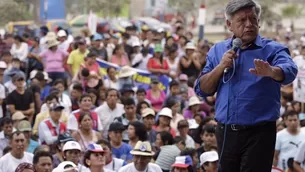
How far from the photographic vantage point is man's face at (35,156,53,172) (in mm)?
9375

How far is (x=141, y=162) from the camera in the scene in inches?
370

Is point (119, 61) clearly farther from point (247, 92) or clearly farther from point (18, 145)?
point (247, 92)

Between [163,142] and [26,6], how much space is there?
37.2 ft

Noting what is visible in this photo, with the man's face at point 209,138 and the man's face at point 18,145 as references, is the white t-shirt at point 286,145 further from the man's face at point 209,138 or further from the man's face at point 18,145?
the man's face at point 18,145

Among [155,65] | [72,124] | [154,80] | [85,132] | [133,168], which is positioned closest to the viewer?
[133,168]

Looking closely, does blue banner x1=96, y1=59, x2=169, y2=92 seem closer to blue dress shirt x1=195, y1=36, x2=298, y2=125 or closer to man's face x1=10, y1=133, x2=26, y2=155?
man's face x1=10, y1=133, x2=26, y2=155

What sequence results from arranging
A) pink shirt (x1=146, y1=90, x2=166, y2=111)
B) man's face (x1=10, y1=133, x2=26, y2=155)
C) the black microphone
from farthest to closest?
pink shirt (x1=146, y1=90, x2=166, y2=111) < man's face (x1=10, y1=133, x2=26, y2=155) < the black microphone

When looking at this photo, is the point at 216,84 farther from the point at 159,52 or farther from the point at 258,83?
the point at 159,52

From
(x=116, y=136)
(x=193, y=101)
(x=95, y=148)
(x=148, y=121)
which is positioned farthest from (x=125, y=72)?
(x=95, y=148)

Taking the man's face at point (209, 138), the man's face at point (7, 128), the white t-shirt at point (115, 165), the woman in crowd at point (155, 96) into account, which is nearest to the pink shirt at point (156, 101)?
the woman in crowd at point (155, 96)

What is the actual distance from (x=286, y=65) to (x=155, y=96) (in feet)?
32.8

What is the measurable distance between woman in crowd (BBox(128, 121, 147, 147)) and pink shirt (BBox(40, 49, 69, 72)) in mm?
5481

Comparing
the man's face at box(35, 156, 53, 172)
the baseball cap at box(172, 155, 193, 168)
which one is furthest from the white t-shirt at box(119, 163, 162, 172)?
the man's face at box(35, 156, 53, 172)

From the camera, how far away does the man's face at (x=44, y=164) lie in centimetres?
938
